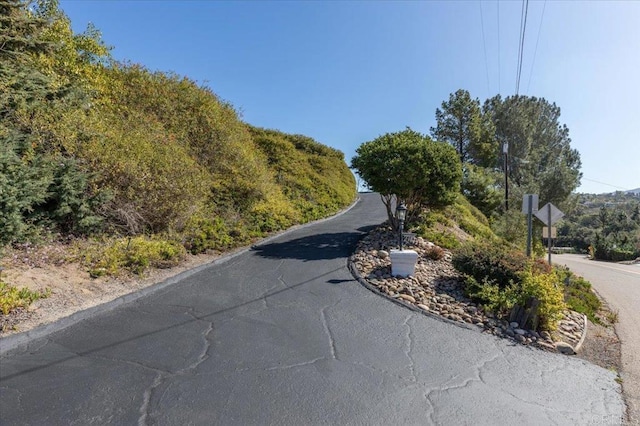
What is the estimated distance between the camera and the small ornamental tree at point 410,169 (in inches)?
381

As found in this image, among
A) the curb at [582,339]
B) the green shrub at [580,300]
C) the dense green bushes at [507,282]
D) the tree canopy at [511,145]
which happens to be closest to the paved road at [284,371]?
the curb at [582,339]

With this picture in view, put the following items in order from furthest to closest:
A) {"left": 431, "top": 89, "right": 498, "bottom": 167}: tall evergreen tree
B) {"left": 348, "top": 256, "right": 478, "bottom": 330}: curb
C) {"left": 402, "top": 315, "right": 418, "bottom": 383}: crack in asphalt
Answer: {"left": 431, "top": 89, "right": 498, "bottom": 167}: tall evergreen tree
{"left": 348, "top": 256, "right": 478, "bottom": 330}: curb
{"left": 402, "top": 315, "right": 418, "bottom": 383}: crack in asphalt

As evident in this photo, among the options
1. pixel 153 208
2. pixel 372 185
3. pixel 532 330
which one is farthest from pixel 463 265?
pixel 153 208

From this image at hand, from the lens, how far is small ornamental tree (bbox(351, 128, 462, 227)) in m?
9.67

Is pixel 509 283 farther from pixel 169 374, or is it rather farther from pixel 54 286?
pixel 54 286

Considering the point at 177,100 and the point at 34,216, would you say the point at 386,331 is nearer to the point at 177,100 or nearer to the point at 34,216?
the point at 34,216

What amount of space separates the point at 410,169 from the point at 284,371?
7.16m

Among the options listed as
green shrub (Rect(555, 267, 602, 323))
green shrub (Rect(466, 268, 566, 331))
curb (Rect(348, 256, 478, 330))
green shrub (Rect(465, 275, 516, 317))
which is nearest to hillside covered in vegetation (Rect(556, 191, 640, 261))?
green shrub (Rect(555, 267, 602, 323))

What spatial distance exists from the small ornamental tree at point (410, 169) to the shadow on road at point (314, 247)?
1.68 metres

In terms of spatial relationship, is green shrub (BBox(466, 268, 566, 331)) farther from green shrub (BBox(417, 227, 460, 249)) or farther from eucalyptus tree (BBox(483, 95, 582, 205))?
eucalyptus tree (BBox(483, 95, 582, 205))

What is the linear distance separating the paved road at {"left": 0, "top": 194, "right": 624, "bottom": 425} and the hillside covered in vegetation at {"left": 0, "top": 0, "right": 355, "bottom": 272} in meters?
2.20

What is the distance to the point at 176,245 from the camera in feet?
25.2

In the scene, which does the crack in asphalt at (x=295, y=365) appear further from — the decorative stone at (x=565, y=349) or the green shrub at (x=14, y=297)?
the decorative stone at (x=565, y=349)

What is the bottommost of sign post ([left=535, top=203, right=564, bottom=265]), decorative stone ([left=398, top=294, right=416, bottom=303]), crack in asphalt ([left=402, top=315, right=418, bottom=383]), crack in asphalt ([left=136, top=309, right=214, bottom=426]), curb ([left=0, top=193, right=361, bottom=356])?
crack in asphalt ([left=402, top=315, right=418, bottom=383])
